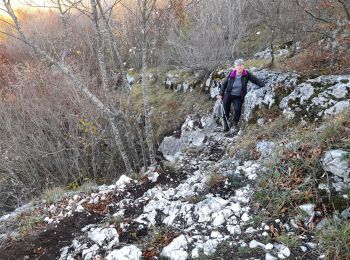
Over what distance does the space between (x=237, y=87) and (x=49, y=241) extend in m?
4.88

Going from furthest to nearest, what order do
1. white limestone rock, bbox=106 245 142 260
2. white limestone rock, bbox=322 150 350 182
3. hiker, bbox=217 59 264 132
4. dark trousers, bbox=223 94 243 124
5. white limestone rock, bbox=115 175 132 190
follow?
dark trousers, bbox=223 94 243 124 < hiker, bbox=217 59 264 132 < white limestone rock, bbox=115 175 132 190 < white limestone rock, bbox=322 150 350 182 < white limestone rock, bbox=106 245 142 260

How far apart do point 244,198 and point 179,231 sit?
0.94m

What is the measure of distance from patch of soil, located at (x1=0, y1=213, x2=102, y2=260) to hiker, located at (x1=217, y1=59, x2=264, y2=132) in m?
4.07

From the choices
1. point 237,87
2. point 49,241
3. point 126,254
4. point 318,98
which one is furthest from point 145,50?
point 126,254

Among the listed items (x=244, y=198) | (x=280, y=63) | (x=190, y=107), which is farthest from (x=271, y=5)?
(x=244, y=198)

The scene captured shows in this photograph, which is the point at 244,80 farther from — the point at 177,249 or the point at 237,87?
the point at 177,249

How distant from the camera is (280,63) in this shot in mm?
8953

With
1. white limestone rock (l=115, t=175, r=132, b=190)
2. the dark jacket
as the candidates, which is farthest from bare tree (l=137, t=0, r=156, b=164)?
the dark jacket

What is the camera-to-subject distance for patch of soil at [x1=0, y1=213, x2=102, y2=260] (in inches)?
152

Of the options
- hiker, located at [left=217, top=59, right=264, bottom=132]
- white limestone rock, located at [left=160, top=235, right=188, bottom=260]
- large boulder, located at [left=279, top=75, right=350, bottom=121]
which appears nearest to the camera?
white limestone rock, located at [left=160, top=235, right=188, bottom=260]

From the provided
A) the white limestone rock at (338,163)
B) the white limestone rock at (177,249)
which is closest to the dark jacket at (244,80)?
the white limestone rock at (338,163)

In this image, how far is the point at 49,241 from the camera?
13.2ft

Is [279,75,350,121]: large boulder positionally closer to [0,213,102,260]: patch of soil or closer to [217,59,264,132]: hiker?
[217,59,264,132]: hiker

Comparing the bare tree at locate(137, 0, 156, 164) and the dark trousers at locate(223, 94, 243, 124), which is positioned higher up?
the bare tree at locate(137, 0, 156, 164)
